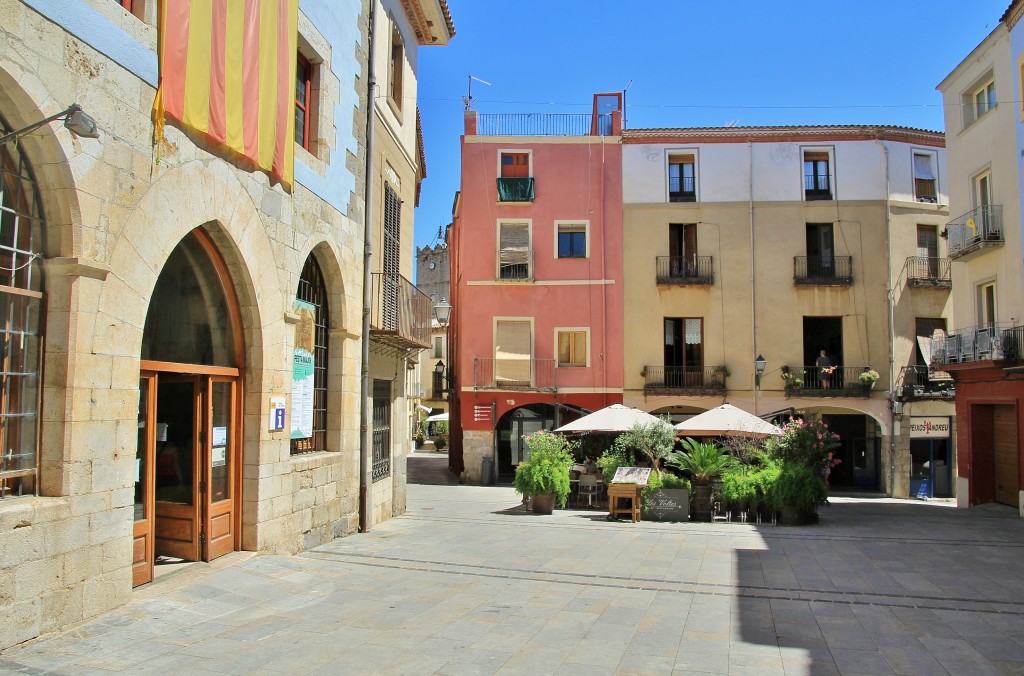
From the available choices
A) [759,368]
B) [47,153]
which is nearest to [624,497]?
[759,368]

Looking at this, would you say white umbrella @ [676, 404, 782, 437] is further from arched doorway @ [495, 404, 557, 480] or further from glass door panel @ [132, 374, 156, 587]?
glass door panel @ [132, 374, 156, 587]

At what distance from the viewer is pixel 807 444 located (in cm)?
1574

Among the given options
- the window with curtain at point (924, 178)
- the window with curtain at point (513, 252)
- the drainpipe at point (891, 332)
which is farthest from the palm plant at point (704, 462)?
the window with curtain at point (924, 178)

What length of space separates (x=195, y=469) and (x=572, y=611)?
4520mm

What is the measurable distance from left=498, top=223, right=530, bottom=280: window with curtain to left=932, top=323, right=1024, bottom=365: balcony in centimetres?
1334

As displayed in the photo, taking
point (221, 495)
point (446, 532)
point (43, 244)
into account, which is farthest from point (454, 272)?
point (43, 244)

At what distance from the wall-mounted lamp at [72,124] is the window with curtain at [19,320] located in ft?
1.21

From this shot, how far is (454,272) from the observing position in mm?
35219

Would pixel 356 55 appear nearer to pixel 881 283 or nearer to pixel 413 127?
pixel 413 127

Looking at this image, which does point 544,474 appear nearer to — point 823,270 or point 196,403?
point 196,403

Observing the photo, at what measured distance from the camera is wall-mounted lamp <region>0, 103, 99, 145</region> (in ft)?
17.9

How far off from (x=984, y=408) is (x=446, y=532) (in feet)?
50.3

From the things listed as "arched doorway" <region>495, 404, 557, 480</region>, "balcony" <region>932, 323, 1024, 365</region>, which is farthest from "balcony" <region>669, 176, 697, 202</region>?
"balcony" <region>932, 323, 1024, 365</region>

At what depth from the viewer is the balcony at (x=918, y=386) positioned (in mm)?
27078
